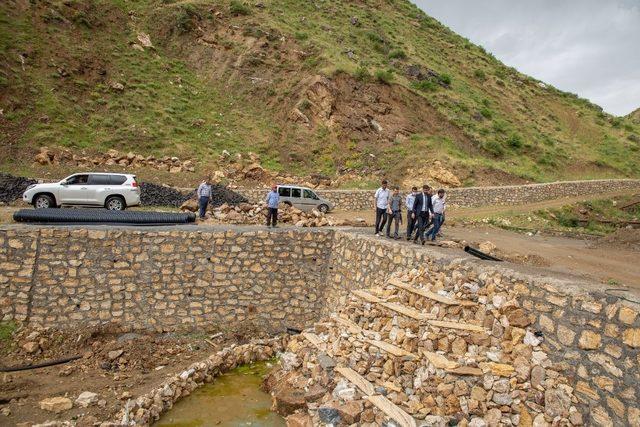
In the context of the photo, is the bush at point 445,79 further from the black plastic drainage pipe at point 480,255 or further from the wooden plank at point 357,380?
the wooden plank at point 357,380

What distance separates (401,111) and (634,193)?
15.9 metres

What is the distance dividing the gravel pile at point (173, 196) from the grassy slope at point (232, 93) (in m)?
7.07

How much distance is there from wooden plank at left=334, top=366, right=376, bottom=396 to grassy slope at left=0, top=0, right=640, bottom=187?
69.1 feet

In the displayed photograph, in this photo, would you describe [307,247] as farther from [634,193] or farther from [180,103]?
[634,193]

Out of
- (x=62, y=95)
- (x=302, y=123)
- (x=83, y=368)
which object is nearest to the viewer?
(x=83, y=368)

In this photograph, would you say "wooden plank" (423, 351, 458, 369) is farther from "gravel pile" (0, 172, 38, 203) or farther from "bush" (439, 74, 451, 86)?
"bush" (439, 74, 451, 86)

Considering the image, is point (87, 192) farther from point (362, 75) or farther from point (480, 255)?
point (362, 75)

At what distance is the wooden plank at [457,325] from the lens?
6457 mm

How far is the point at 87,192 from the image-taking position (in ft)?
49.9

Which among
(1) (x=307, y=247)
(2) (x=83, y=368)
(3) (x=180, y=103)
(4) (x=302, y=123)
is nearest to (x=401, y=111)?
(4) (x=302, y=123)

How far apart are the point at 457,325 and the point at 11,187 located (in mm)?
18019

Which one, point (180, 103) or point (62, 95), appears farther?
point (180, 103)

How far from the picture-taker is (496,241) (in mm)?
13766

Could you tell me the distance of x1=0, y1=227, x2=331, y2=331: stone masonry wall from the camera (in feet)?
33.8
